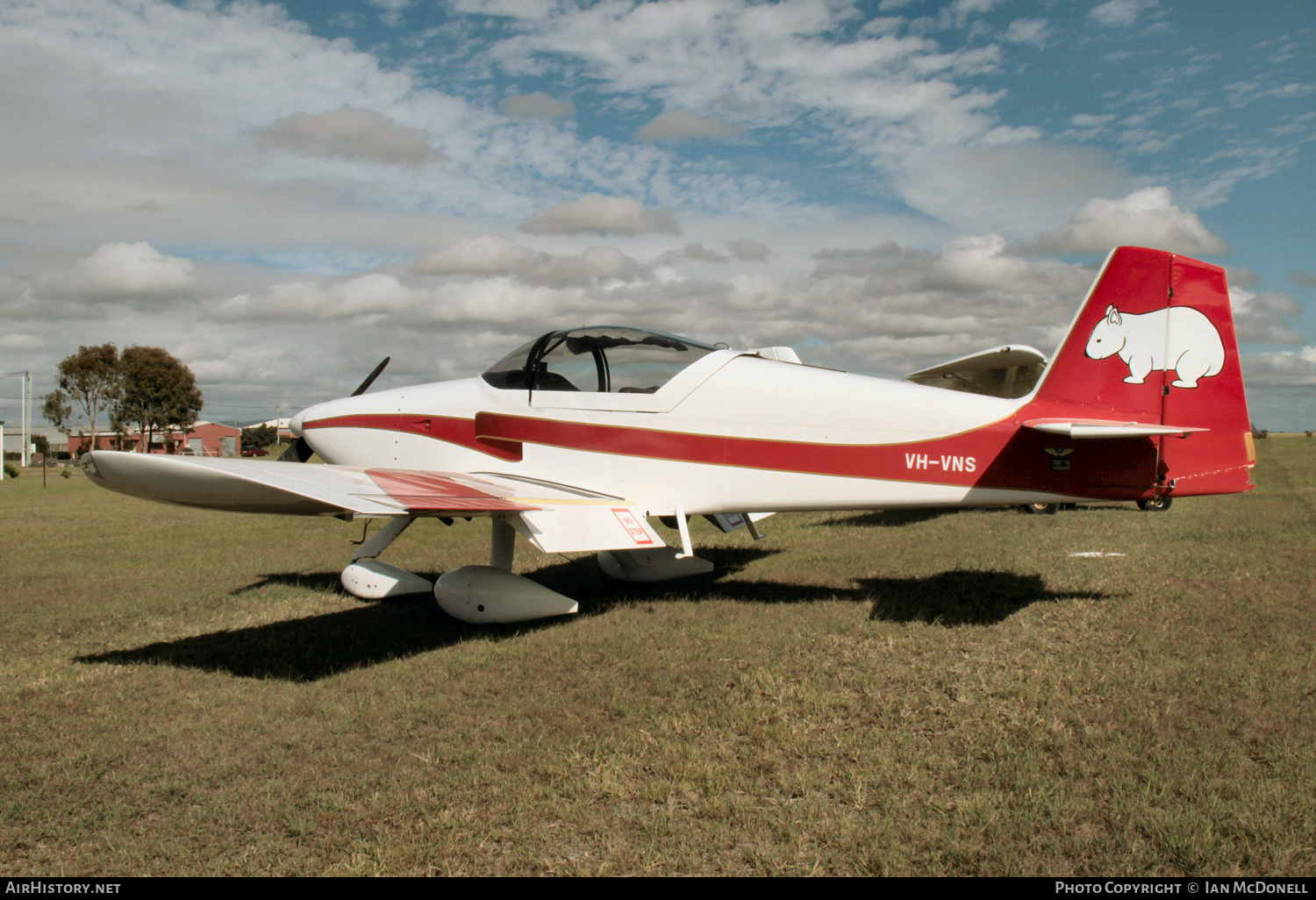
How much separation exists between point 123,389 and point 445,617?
54.5 m

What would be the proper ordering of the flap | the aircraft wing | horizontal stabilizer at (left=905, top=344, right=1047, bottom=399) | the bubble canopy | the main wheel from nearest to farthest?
the aircraft wing, the main wheel, the flap, the bubble canopy, horizontal stabilizer at (left=905, top=344, right=1047, bottom=399)

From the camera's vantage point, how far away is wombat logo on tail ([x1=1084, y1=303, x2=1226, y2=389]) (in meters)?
5.52

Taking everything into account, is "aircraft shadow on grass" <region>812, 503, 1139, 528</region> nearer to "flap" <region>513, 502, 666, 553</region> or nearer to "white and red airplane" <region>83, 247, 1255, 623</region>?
"white and red airplane" <region>83, 247, 1255, 623</region>

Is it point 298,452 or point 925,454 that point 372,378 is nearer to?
point 298,452

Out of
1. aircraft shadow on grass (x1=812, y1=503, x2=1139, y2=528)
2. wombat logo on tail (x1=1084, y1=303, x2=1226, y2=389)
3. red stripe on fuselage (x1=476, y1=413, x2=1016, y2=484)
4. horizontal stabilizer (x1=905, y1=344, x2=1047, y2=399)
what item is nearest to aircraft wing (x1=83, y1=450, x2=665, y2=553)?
red stripe on fuselage (x1=476, y1=413, x2=1016, y2=484)

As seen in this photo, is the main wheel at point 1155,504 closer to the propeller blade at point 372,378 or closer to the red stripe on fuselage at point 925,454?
the red stripe on fuselage at point 925,454

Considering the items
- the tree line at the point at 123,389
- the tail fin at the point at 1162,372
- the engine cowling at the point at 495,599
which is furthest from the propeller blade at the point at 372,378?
the tree line at the point at 123,389

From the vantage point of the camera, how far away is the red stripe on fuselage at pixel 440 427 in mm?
6758

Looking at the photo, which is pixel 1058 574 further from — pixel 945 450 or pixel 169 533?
pixel 169 533

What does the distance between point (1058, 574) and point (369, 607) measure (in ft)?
21.4

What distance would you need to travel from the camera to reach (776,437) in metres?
6.01

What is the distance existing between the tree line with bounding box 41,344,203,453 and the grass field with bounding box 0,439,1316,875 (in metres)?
49.8

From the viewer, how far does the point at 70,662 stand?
5.16 meters

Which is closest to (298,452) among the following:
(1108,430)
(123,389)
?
(1108,430)
